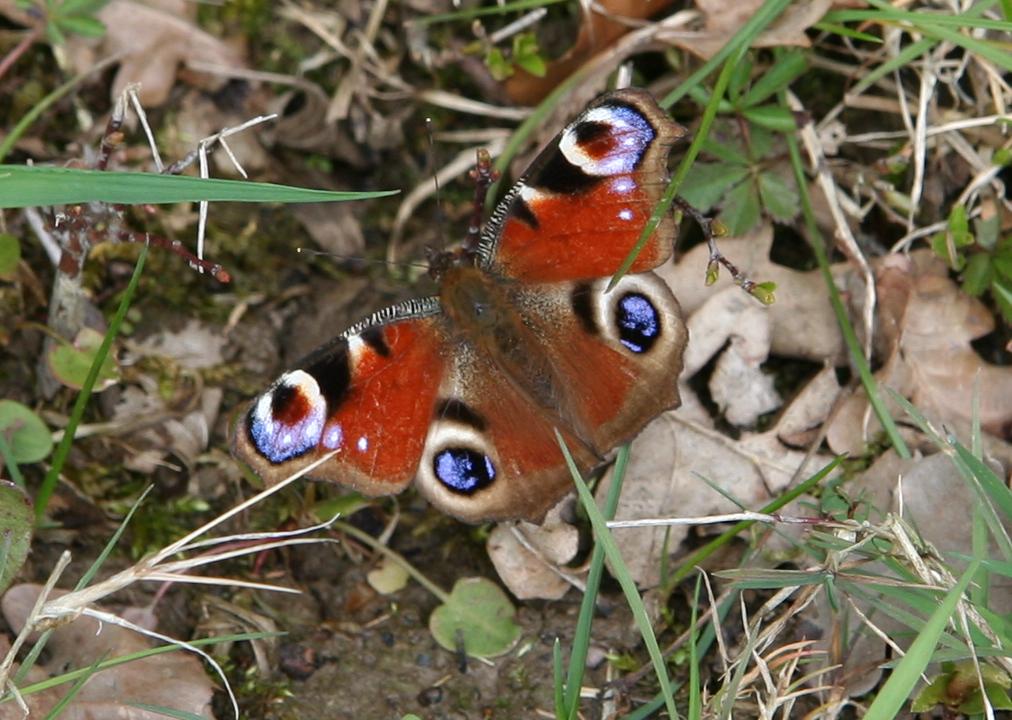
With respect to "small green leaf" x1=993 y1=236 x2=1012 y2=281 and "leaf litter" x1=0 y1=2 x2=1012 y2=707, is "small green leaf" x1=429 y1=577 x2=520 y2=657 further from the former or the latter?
"small green leaf" x1=993 y1=236 x2=1012 y2=281

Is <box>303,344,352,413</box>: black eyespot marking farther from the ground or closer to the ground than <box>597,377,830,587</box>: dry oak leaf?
farther from the ground

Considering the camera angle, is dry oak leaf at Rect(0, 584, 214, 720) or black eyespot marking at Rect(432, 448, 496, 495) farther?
black eyespot marking at Rect(432, 448, 496, 495)

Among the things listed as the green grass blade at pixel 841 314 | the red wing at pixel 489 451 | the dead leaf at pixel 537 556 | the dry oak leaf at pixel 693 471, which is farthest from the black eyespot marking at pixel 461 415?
the green grass blade at pixel 841 314

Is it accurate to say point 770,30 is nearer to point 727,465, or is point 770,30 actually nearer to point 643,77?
point 643,77

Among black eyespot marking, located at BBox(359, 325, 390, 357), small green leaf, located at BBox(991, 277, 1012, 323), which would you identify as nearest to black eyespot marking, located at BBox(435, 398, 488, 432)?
Result: black eyespot marking, located at BBox(359, 325, 390, 357)

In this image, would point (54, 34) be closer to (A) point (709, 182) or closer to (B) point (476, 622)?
(A) point (709, 182)

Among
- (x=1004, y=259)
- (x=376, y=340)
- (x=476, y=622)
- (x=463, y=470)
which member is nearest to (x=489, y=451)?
(x=463, y=470)
